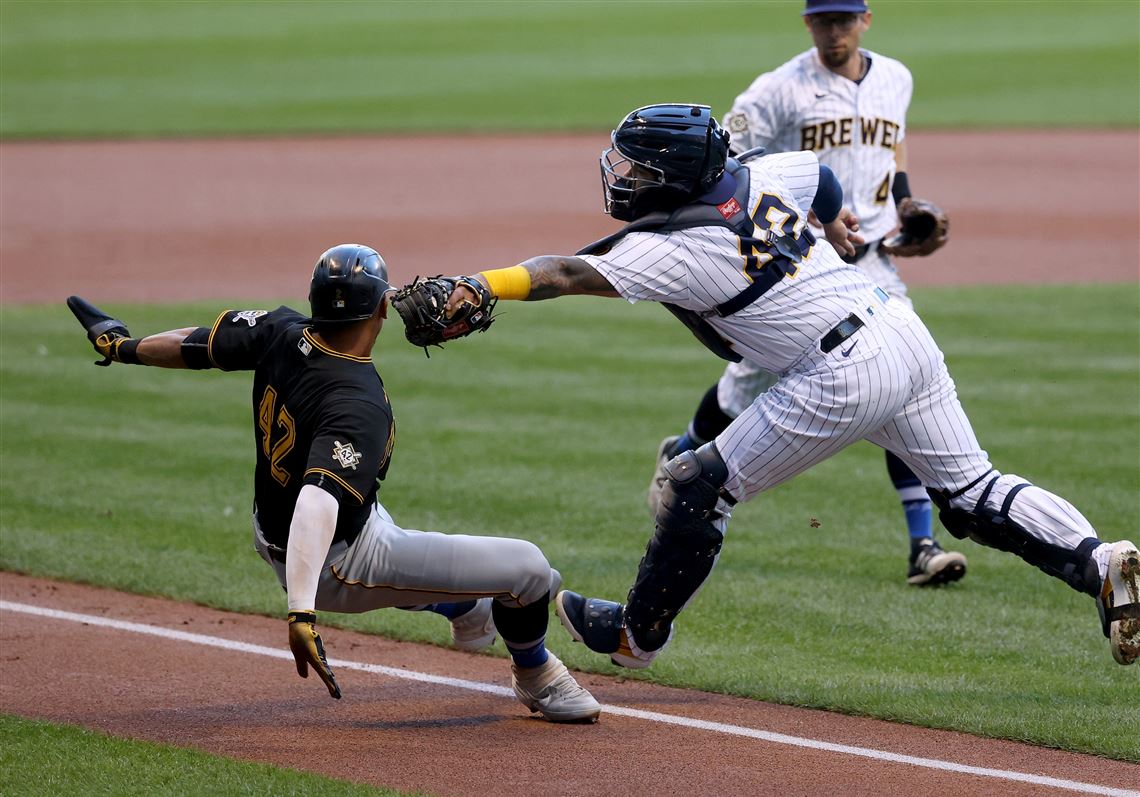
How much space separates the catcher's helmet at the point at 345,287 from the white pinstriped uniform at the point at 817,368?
2.23ft

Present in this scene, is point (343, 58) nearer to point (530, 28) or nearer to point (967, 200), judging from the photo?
point (530, 28)

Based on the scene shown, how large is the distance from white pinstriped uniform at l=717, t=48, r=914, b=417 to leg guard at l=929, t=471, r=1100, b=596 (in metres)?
2.10

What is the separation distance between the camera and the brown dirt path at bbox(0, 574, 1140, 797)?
15.3ft

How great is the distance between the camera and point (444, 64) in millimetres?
31609

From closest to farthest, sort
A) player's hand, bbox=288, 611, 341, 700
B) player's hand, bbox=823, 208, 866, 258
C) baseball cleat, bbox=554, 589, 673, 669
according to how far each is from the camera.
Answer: player's hand, bbox=288, 611, 341, 700 < baseball cleat, bbox=554, 589, 673, 669 < player's hand, bbox=823, 208, 866, 258

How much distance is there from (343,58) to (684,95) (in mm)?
9064

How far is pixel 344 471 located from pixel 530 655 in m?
1.06

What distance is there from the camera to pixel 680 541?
200 inches

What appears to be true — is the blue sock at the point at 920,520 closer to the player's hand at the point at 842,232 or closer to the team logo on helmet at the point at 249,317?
the player's hand at the point at 842,232

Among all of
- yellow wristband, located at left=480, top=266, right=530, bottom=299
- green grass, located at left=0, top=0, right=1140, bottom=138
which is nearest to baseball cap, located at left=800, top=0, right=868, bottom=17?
yellow wristband, located at left=480, top=266, right=530, bottom=299

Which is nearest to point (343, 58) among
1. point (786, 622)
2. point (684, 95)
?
point (684, 95)

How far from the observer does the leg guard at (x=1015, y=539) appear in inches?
194

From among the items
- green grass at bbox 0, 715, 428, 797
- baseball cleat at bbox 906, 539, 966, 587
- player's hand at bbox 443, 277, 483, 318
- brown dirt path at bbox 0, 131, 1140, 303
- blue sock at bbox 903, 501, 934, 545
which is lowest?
brown dirt path at bbox 0, 131, 1140, 303

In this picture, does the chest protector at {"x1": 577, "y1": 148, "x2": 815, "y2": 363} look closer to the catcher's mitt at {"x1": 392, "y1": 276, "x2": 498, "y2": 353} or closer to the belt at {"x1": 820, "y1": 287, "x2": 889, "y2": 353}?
the belt at {"x1": 820, "y1": 287, "x2": 889, "y2": 353}
